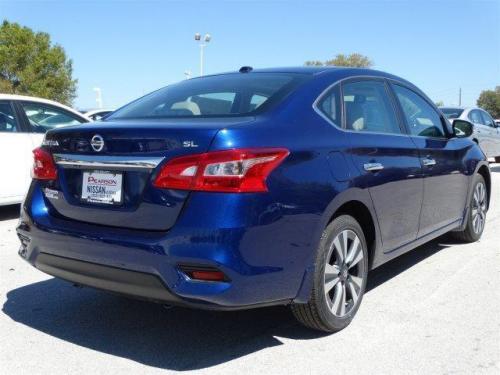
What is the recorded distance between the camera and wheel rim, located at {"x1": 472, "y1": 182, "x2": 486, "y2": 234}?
577 cm

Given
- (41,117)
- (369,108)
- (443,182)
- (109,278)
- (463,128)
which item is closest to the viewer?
(109,278)

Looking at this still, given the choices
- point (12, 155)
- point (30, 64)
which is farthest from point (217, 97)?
point (30, 64)

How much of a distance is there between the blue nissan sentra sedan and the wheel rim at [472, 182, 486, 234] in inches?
76.3

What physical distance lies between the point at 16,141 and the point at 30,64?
31.5m

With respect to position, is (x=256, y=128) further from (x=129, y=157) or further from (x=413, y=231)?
(x=413, y=231)

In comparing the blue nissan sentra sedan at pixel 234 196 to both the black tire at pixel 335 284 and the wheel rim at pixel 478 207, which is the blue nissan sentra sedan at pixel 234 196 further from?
the wheel rim at pixel 478 207

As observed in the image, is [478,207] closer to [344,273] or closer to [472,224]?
[472,224]

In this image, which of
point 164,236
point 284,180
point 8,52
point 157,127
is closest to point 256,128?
point 284,180

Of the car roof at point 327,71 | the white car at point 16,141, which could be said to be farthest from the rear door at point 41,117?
the car roof at point 327,71

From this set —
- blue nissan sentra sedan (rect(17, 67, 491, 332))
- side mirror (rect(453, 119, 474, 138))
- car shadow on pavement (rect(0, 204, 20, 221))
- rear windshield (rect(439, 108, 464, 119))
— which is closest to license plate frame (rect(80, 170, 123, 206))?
blue nissan sentra sedan (rect(17, 67, 491, 332))

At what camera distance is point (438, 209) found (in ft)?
15.5

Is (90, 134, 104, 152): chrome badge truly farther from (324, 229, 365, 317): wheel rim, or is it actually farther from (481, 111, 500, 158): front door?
(481, 111, 500, 158): front door

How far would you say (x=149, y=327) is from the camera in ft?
11.9

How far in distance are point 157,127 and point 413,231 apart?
2.27m
